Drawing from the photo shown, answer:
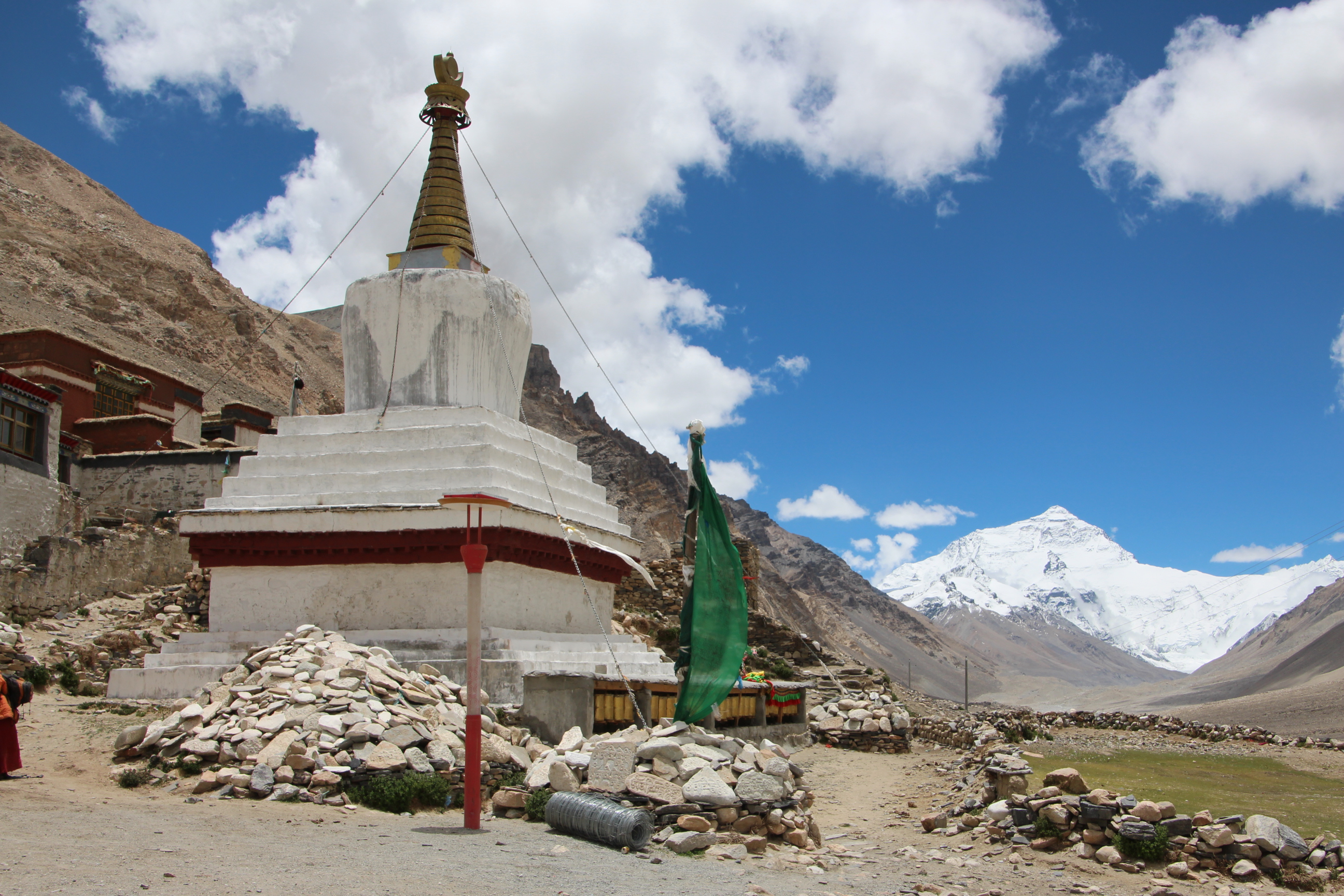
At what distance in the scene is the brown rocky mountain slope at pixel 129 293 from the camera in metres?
55.0

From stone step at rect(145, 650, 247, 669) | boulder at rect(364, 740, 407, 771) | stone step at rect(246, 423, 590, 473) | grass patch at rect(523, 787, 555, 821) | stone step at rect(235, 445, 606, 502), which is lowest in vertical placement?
grass patch at rect(523, 787, 555, 821)

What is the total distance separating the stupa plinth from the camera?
12.8m

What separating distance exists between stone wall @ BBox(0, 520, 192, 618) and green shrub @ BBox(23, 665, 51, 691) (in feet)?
14.8

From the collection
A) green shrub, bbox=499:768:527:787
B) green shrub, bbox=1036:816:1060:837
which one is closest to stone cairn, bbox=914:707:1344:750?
green shrub, bbox=1036:816:1060:837

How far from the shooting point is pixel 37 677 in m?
13.1

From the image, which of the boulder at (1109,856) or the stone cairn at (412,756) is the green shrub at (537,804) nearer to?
the stone cairn at (412,756)

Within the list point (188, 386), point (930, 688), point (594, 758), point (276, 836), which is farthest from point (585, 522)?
point (930, 688)

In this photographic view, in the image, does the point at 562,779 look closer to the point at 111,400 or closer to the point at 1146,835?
the point at 1146,835

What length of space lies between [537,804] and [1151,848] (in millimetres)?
4955

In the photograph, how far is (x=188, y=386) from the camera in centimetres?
3616

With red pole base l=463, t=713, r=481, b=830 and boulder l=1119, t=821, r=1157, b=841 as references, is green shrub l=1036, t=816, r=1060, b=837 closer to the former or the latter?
boulder l=1119, t=821, r=1157, b=841

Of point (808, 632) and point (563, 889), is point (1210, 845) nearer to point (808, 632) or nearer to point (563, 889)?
point (563, 889)

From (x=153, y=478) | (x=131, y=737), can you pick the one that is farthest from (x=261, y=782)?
(x=153, y=478)

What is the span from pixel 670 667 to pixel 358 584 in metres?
4.33
